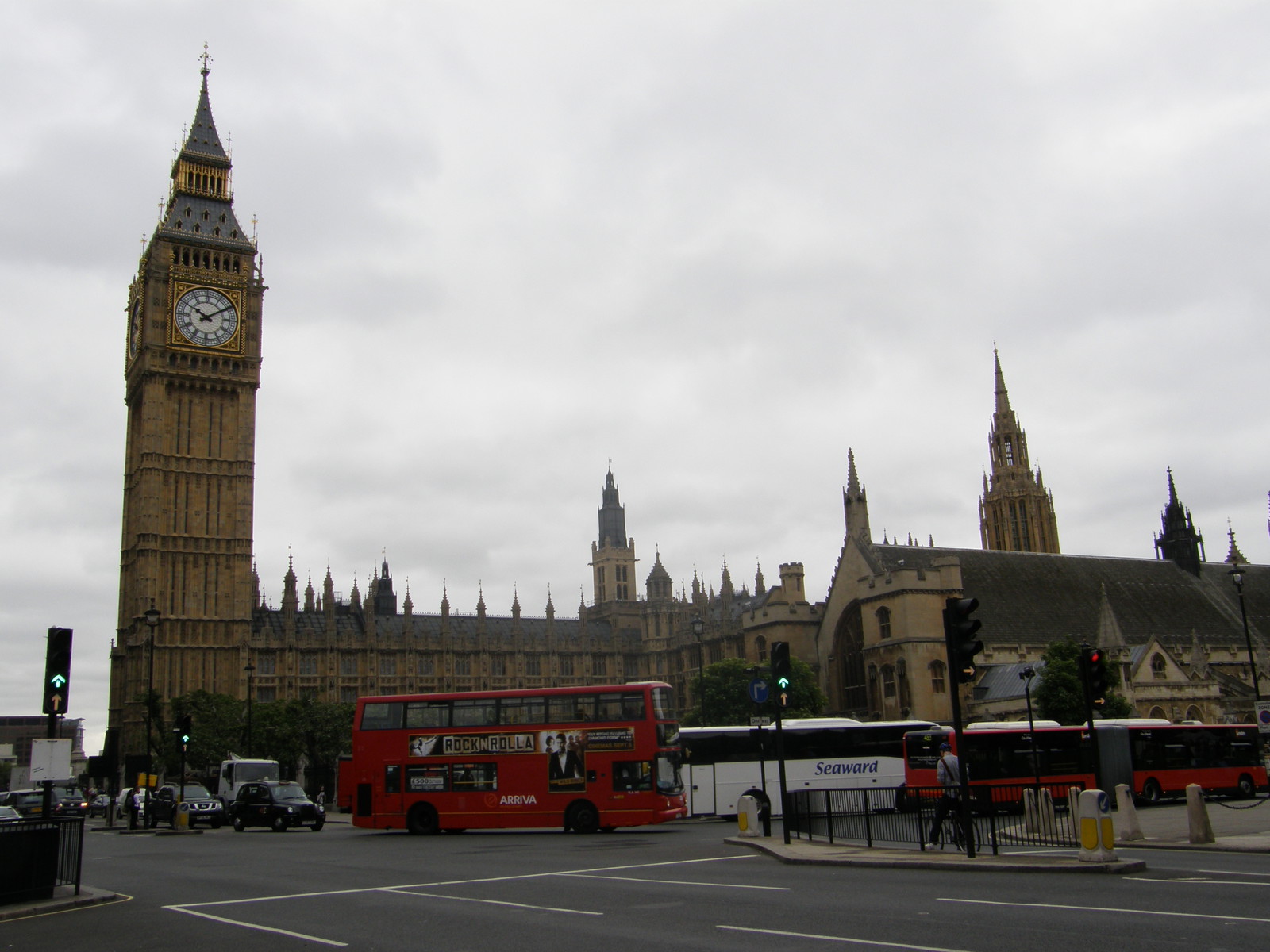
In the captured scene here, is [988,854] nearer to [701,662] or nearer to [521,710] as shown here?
[521,710]

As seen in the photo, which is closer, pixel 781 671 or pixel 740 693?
pixel 781 671

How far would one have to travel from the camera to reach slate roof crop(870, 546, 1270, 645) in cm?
7188

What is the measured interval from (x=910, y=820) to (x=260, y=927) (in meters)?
14.1

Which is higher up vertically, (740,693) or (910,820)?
(740,693)

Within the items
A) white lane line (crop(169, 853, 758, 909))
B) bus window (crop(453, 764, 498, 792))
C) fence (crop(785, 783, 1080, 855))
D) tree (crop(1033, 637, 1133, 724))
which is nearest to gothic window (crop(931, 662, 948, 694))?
tree (crop(1033, 637, 1133, 724))

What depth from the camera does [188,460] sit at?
9394 centimetres

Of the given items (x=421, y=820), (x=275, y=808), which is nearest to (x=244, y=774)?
(x=275, y=808)

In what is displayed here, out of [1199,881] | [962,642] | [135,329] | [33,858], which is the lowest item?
[1199,881]

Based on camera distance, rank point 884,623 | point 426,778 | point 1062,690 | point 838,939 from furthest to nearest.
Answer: point 884,623, point 1062,690, point 426,778, point 838,939

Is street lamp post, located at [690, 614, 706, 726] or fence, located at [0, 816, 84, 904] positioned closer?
fence, located at [0, 816, 84, 904]

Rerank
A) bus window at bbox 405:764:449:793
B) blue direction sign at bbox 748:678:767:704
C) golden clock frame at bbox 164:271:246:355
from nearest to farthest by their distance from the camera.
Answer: blue direction sign at bbox 748:678:767:704 < bus window at bbox 405:764:449:793 < golden clock frame at bbox 164:271:246:355

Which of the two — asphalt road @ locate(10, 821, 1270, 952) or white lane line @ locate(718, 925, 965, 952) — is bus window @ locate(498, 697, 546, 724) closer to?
asphalt road @ locate(10, 821, 1270, 952)

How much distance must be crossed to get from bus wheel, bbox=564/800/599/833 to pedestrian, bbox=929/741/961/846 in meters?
10.1

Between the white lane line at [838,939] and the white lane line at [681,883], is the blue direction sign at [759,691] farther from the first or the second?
the white lane line at [838,939]
